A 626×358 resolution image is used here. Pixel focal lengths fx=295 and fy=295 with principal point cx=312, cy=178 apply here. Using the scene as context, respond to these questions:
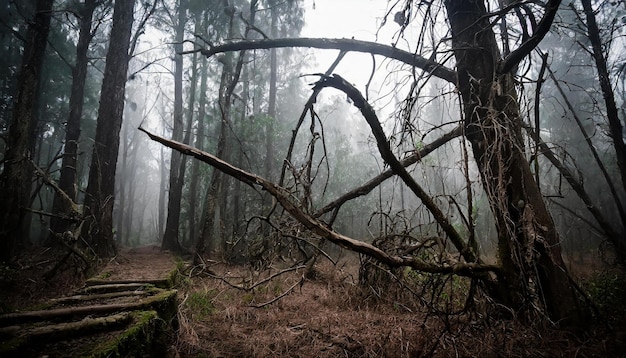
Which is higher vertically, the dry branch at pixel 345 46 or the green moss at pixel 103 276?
the dry branch at pixel 345 46

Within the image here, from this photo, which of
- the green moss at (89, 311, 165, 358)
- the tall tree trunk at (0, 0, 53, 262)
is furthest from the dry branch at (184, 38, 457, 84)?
the tall tree trunk at (0, 0, 53, 262)

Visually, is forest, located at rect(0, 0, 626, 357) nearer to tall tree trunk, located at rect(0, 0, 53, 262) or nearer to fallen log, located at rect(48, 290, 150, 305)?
tall tree trunk, located at rect(0, 0, 53, 262)

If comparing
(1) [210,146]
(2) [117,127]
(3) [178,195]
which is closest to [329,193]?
(1) [210,146]

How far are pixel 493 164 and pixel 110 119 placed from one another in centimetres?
901

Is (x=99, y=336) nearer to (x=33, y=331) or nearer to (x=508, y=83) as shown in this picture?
(x=33, y=331)

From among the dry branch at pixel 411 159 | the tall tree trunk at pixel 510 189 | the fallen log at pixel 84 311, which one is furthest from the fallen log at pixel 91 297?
the tall tree trunk at pixel 510 189

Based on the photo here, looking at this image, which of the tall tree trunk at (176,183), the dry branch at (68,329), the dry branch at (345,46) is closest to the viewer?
the dry branch at (68,329)

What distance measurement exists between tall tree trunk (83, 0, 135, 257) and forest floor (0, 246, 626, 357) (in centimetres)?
230

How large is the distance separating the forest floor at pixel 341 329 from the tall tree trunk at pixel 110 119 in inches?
90.7

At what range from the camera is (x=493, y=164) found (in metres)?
2.73

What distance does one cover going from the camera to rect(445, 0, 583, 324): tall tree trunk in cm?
236

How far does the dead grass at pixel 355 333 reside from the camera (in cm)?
227

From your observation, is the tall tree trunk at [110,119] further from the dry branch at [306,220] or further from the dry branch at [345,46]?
the dry branch at [306,220]

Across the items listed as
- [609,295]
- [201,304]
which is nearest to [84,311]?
[201,304]
